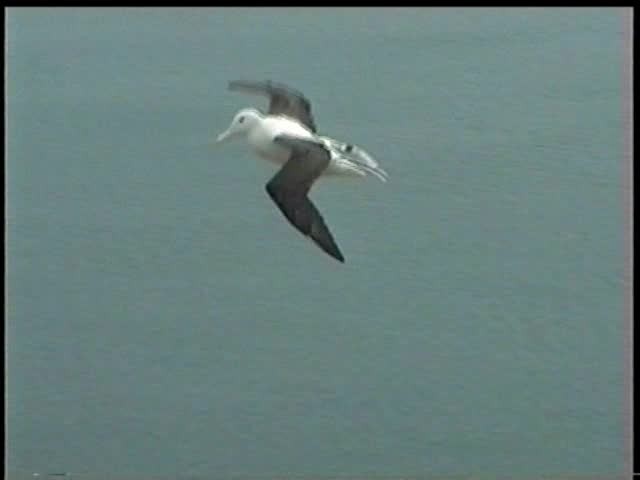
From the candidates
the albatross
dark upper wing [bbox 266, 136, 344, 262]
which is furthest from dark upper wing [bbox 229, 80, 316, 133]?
dark upper wing [bbox 266, 136, 344, 262]

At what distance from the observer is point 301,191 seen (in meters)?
3.27

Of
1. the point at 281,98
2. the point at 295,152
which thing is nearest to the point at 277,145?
the point at 295,152

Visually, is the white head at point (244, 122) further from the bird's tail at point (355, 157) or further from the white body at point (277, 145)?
the bird's tail at point (355, 157)

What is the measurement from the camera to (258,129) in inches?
134

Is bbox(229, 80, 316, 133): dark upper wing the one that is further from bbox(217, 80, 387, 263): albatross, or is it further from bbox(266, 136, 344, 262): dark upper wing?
bbox(266, 136, 344, 262): dark upper wing

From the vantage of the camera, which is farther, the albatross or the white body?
the white body

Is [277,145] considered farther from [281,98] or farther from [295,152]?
[281,98]

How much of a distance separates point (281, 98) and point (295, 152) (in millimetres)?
230

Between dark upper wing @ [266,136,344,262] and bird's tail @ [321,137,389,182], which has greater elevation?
bird's tail @ [321,137,389,182]

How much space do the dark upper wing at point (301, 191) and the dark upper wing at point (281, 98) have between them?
20cm

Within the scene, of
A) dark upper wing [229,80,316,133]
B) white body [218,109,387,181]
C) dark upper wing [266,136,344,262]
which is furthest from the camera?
dark upper wing [229,80,316,133]

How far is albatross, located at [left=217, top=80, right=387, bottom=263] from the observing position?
129 inches

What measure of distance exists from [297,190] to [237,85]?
0.33m
